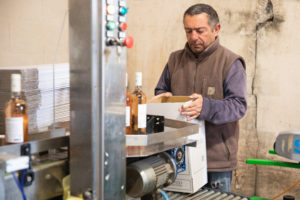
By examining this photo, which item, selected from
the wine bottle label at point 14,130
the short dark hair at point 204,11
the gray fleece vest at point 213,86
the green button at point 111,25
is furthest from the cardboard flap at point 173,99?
the wine bottle label at point 14,130

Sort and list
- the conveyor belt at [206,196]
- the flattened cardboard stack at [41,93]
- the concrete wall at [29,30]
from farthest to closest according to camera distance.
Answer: the concrete wall at [29,30]
the conveyor belt at [206,196]
the flattened cardboard stack at [41,93]

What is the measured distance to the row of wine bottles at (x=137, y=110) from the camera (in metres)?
1.28

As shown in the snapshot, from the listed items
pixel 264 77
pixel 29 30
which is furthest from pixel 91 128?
pixel 29 30

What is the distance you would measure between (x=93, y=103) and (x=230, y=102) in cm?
118

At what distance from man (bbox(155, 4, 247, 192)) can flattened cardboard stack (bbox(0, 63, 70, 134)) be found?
2.68 feet

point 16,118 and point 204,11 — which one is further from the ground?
point 204,11

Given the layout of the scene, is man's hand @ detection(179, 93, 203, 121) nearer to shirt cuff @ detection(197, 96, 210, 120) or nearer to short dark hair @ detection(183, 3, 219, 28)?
shirt cuff @ detection(197, 96, 210, 120)

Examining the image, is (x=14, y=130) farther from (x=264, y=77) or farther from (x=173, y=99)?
(x=264, y=77)

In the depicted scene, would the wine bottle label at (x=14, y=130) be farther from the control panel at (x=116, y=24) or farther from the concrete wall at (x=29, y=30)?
the concrete wall at (x=29, y=30)

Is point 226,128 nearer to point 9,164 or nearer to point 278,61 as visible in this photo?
point 278,61

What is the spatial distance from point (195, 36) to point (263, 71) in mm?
1044

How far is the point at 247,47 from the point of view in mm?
2984

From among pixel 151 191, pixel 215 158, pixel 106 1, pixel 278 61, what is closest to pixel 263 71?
pixel 278 61

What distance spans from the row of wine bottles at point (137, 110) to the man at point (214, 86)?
545mm
